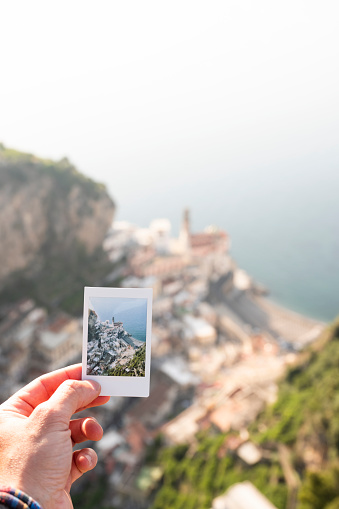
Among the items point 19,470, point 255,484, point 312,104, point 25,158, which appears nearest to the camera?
point 19,470

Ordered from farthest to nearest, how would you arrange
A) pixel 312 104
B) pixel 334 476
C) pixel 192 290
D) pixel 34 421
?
pixel 312 104
pixel 192 290
pixel 334 476
pixel 34 421

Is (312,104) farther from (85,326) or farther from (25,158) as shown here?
(85,326)

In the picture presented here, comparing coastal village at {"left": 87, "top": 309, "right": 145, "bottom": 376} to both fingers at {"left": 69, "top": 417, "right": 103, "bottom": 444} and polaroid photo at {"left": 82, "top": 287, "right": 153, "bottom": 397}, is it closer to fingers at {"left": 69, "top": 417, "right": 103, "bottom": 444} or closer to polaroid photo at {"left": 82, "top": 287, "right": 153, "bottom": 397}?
polaroid photo at {"left": 82, "top": 287, "right": 153, "bottom": 397}

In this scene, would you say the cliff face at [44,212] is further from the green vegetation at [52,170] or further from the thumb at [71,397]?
the thumb at [71,397]

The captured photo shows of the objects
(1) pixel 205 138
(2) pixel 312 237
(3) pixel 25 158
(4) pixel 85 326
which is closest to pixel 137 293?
(4) pixel 85 326

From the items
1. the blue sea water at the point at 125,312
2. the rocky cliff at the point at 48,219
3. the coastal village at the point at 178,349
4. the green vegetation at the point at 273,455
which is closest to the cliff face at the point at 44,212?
the rocky cliff at the point at 48,219

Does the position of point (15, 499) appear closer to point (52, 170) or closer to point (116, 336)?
point (116, 336)
